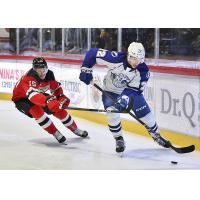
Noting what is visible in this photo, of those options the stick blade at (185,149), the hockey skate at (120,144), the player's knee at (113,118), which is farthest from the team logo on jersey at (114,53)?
the stick blade at (185,149)

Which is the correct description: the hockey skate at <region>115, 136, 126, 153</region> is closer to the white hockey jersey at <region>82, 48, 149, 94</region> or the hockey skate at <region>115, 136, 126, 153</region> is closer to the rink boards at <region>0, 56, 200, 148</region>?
the rink boards at <region>0, 56, 200, 148</region>

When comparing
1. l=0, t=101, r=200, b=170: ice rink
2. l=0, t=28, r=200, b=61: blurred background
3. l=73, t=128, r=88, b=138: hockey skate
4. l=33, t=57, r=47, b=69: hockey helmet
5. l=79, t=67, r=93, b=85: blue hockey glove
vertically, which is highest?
l=0, t=28, r=200, b=61: blurred background

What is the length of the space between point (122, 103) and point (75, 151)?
1.30ft

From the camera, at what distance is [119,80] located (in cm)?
369

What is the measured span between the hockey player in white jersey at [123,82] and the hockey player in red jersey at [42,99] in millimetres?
205

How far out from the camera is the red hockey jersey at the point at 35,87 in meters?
3.75

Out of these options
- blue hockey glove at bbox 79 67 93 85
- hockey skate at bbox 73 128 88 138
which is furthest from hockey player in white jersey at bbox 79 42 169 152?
hockey skate at bbox 73 128 88 138

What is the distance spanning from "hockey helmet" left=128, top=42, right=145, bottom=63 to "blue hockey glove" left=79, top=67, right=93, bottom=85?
0.27 meters

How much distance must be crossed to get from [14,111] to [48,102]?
21cm

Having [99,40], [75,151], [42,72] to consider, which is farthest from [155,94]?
[42,72]

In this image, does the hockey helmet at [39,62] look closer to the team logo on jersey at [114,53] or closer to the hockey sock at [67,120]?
the hockey sock at [67,120]

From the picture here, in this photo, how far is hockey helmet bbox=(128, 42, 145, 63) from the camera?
3.64 metres

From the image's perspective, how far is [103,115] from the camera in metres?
3.73
